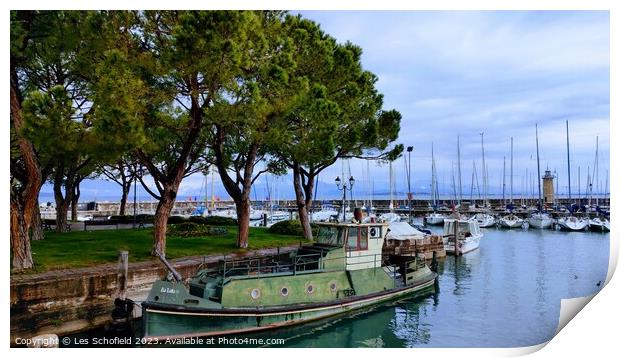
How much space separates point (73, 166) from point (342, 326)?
58.3 ft

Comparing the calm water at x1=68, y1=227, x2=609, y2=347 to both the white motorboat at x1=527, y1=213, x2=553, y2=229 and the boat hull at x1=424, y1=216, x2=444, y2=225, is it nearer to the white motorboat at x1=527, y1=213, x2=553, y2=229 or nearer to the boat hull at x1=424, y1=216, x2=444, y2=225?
the white motorboat at x1=527, y1=213, x2=553, y2=229

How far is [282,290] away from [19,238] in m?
7.86

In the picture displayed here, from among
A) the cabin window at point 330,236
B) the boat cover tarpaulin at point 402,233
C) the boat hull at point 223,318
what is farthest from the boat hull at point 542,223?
the boat hull at point 223,318

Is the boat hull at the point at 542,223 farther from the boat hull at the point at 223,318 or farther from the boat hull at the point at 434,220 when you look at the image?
the boat hull at the point at 223,318

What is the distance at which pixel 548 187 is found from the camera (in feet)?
236

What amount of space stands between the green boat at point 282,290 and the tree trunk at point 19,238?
13.9 feet

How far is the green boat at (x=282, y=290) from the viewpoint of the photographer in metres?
12.3

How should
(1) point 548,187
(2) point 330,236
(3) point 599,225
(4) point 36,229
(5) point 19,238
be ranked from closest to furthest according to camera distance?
(5) point 19,238, (2) point 330,236, (4) point 36,229, (3) point 599,225, (1) point 548,187

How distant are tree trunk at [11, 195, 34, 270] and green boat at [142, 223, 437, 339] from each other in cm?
425

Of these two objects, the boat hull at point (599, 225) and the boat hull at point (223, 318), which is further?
the boat hull at point (599, 225)

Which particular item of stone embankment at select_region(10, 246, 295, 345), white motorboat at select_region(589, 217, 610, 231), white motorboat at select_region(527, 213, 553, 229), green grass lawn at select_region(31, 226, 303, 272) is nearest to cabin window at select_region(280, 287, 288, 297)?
stone embankment at select_region(10, 246, 295, 345)

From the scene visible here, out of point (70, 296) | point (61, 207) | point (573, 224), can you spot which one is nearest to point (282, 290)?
point (70, 296)

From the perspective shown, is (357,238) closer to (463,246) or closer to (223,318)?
(223,318)
